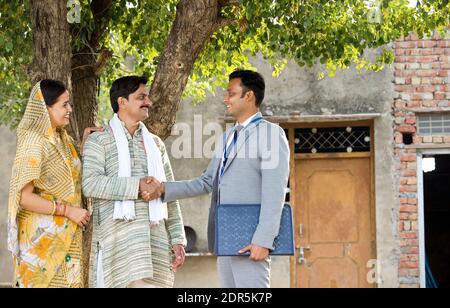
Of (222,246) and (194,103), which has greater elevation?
(194,103)

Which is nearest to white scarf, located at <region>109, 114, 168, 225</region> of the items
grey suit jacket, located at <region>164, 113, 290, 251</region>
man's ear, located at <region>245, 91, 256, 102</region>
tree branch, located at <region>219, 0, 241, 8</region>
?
grey suit jacket, located at <region>164, 113, 290, 251</region>

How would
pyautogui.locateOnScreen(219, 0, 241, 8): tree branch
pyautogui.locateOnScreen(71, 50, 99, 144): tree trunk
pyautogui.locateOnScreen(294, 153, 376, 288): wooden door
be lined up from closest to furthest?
pyautogui.locateOnScreen(219, 0, 241, 8): tree branch < pyautogui.locateOnScreen(71, 50, 99, 144): tree trunk < pyautogui.locateOnScreen(294, 153, 376, 288): wooden door

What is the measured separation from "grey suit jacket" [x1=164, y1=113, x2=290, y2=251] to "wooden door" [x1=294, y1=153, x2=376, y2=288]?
6.70 meters

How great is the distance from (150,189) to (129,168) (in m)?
0.19

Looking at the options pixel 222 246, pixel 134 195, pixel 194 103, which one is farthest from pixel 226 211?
pixel 194 103

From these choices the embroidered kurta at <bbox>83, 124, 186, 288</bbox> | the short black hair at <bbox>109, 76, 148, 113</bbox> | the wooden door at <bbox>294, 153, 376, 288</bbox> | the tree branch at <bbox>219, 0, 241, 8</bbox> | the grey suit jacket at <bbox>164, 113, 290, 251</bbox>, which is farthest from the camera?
the wooden door at <bbox>294, 153, 376, 288</bbox>

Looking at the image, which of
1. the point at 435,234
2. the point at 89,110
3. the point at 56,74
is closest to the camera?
the point at 56,74

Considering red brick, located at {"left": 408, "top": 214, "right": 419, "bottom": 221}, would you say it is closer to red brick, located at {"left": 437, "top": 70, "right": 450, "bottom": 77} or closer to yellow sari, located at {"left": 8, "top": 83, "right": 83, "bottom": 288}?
red brick, located at {"left": 437, "top": 70, "right": 450, "bottom": 77}

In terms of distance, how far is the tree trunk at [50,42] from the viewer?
7.50 meters

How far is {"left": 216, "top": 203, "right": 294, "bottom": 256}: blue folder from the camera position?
5.67 m

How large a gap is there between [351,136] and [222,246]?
729 cm
